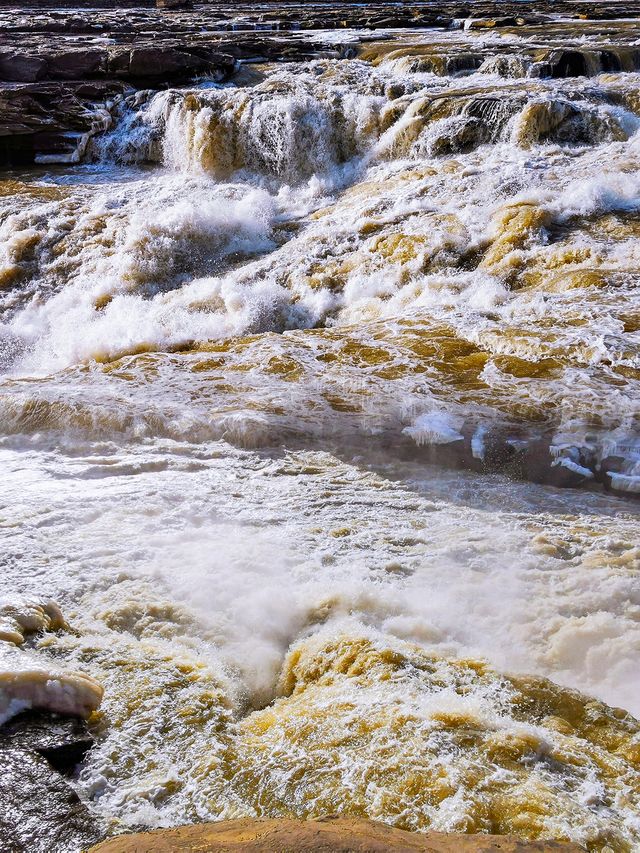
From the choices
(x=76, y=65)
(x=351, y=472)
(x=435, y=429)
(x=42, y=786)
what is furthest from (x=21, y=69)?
(x=42, y=786)

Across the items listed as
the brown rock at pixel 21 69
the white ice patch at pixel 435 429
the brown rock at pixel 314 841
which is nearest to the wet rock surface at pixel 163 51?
the brown rock at pixel 21 69

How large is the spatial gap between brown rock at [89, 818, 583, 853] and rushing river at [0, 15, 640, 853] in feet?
0.56

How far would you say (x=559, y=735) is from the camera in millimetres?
2406

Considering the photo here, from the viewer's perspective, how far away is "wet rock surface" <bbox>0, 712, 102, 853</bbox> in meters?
1.98

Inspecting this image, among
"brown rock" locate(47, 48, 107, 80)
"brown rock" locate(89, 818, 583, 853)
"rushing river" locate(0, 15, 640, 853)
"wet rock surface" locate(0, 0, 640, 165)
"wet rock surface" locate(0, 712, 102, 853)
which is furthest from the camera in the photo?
"brown rock" locate(47, 48, 107, 80)

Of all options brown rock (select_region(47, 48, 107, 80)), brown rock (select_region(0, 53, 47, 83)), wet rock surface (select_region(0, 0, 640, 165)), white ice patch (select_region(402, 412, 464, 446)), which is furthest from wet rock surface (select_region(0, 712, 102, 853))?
brown rock (select_region(0, 53, 47, 83))

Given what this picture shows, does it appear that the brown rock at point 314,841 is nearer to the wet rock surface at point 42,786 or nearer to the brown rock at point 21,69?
the wet rock surface at point 42,786

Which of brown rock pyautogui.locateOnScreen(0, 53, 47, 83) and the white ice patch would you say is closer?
the white ice patch

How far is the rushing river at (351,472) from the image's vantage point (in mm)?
2369

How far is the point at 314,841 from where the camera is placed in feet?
5.93

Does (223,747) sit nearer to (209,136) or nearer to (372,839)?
(372,839)

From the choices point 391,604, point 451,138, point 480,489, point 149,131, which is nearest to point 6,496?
point 391,604

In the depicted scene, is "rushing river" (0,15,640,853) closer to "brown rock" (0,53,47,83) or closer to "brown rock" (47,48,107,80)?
"brown rock" (47,48,107,80)

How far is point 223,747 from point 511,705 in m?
1.03
